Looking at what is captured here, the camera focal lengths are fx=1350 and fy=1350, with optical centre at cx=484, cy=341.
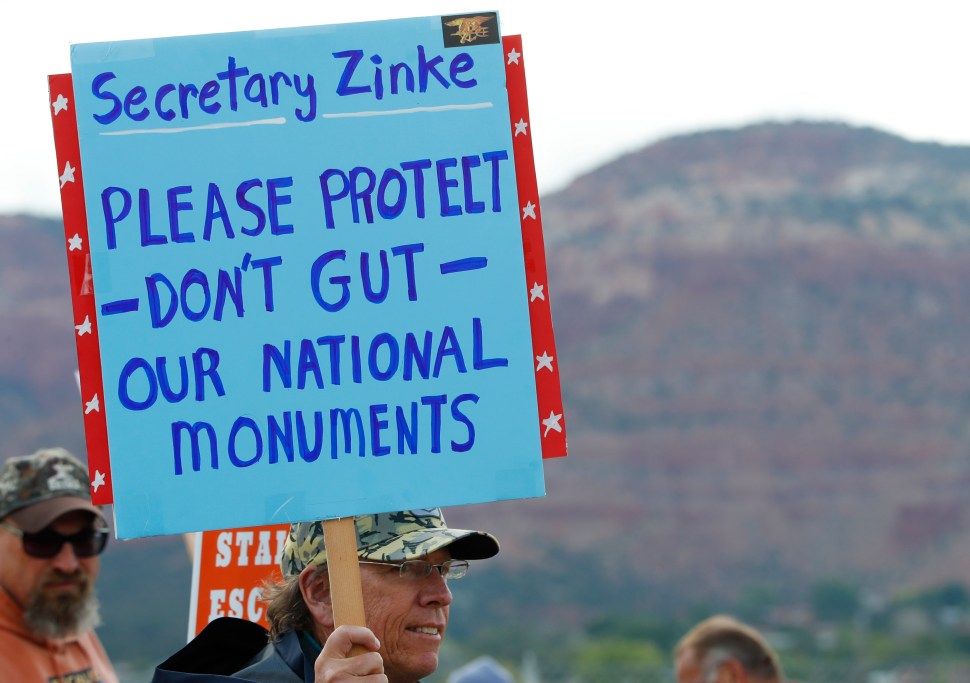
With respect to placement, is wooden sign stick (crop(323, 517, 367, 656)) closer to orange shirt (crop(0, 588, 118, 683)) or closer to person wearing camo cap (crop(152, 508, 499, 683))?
person wearing camo cap (crop(152, 508, 499, 683))

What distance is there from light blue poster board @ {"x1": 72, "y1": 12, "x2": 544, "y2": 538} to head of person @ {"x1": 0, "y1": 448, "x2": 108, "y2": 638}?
2.03 m

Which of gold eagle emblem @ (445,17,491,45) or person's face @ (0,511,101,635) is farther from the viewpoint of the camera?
person's face @ (0,511,101,635)

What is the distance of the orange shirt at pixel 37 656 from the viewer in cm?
404

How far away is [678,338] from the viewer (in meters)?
57.4

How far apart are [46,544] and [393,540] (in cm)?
201

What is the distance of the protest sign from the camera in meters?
3.43

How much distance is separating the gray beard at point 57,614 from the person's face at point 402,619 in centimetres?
186

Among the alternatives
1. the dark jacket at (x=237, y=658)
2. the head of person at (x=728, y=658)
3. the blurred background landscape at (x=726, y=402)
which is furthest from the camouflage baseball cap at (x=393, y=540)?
the blurred background landscape at (x=726, y=402)

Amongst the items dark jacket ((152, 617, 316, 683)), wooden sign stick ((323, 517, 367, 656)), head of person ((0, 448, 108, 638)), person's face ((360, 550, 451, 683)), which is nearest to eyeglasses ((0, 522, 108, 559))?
head of person ((0, 448, 108, 638))

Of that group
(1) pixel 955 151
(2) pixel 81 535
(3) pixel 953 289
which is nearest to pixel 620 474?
(3) pixel 953 289

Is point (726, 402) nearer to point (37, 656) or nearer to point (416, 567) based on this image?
point (37, 656)

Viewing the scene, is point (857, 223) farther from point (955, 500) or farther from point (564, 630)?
point (564, 630)

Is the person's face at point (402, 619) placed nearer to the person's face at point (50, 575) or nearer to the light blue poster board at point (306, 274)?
the light blue poster board at point (306, 274)

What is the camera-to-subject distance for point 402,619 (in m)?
2.68
